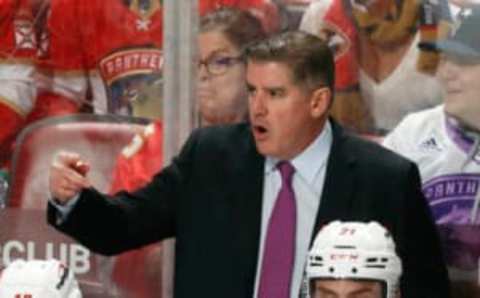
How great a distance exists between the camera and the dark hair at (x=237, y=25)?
5.32 meters

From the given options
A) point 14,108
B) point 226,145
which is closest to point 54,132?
point 14,108

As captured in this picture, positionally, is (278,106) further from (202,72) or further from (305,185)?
(202,72)

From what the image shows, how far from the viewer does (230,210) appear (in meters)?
4.88

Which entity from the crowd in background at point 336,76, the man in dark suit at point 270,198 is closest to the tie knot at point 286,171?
the man in dark suit at point 270,198

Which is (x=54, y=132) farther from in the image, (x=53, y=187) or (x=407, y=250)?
(x=407, y=250)

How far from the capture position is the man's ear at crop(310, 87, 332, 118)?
4.80 m

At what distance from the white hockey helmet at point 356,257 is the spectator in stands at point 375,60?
0.82m

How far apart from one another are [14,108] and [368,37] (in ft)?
3.83

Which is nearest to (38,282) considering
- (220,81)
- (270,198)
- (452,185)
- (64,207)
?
(64,207)

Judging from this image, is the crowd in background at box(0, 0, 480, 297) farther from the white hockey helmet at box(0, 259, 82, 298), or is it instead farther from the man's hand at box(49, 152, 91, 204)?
the white hockey helmet at box(0, 259, 82, 298)

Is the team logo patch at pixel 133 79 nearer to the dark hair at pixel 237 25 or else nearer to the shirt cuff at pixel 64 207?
the dark hair at pixel 237 25

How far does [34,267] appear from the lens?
4648 millimetres

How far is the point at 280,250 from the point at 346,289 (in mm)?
515

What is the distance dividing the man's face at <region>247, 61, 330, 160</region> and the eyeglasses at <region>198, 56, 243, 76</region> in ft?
1.65
